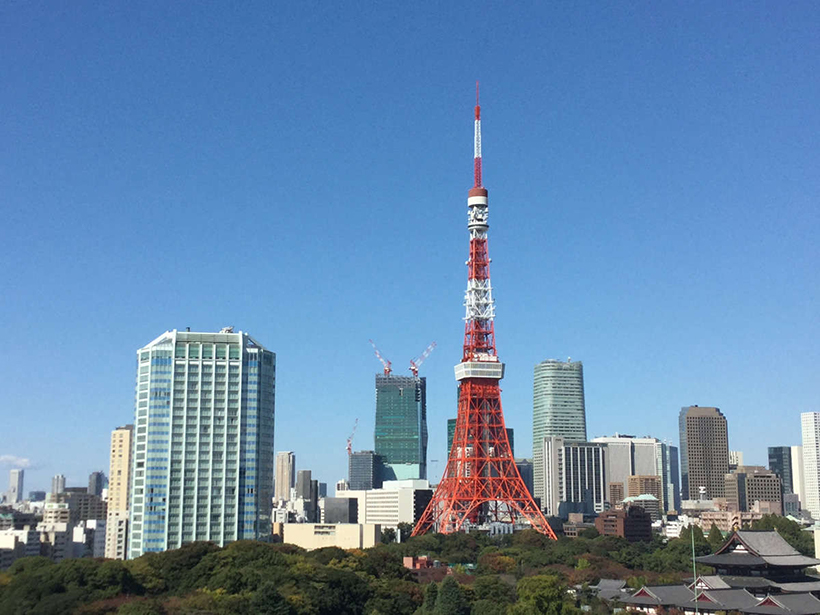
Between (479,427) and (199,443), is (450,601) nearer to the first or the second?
(199,443)

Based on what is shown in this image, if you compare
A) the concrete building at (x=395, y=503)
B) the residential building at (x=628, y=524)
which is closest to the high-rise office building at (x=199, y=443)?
the residential building at (x=628, y=524)

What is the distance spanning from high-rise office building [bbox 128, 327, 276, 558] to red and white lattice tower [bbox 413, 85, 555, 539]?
82.1 ft

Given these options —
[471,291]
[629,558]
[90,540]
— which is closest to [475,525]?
[629,558]

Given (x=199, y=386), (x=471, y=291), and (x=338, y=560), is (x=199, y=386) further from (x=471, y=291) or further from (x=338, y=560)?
(x=471, y=291)

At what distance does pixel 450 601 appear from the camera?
2653 inches

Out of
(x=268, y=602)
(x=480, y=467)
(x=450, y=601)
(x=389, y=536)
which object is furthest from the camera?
(x=389, y=536)

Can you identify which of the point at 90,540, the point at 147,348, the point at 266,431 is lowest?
the point at 90,540

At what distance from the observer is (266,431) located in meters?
99.4

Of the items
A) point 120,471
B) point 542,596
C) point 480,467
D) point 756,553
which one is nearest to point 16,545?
point 120,471

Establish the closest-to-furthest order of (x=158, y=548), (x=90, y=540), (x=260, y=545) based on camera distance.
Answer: (x=260, y=545) < (x=158, y=548) < (x=90, y=540)

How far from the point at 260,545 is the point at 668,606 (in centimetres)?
2927

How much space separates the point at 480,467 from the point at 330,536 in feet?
62.3

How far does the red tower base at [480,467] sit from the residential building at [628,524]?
108ft

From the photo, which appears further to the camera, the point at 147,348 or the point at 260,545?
the point at 147,348
